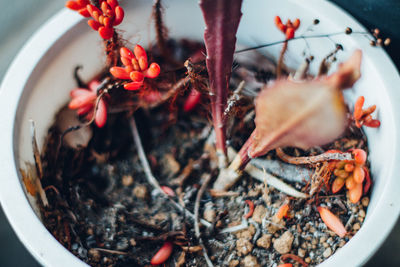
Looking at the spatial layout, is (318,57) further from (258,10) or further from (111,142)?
(111,142)

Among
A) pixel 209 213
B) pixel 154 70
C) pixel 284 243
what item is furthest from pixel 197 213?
pixel 154 70

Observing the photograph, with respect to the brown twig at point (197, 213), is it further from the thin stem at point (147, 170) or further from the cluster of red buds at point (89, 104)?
the cluster of red buds at point (89, 104)

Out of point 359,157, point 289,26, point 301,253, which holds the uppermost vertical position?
point 289,26

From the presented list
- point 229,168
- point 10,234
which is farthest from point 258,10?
point 10,234

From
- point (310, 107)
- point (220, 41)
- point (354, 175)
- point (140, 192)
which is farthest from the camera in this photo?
point (140, 192)

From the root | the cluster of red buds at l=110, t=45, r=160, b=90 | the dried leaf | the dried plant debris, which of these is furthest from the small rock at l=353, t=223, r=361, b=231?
the cluster of red buds at l=110, t=45, r=160, b=90

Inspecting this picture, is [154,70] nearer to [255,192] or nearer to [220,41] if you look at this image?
[220,41]

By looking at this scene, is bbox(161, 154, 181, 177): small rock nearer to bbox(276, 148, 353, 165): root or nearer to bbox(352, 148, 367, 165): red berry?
bbox(276, 148, 353, 165): root
